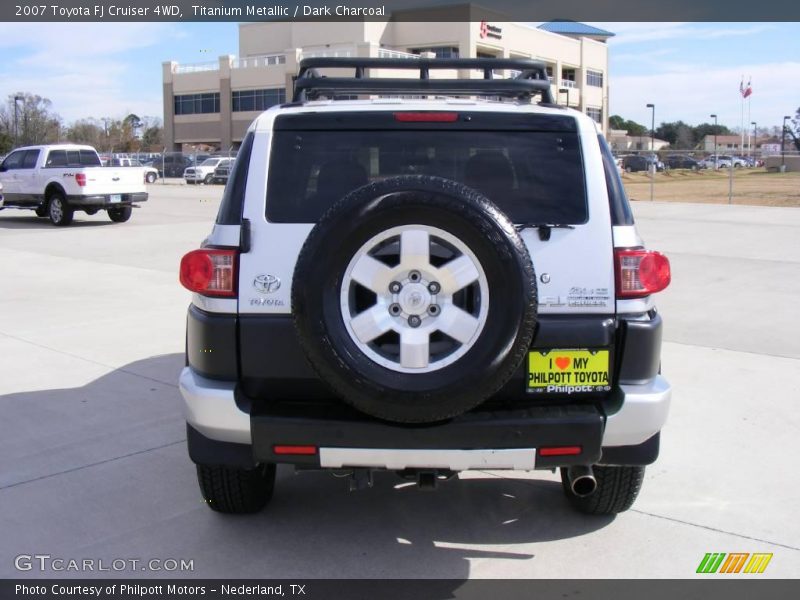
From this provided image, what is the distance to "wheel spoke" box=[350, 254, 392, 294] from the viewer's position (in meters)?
3.36

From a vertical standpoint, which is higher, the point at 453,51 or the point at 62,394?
the point at 453,51

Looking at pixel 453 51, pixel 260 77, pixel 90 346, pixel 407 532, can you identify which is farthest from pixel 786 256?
pixel 260 77

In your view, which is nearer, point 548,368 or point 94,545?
point 548,368

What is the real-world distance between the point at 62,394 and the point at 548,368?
4280 mm

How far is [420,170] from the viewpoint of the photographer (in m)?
3.86

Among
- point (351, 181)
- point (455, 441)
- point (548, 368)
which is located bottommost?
point (455, 441)

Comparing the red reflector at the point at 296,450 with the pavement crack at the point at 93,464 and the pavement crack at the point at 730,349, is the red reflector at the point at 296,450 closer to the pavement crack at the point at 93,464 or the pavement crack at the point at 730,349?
the pavement crack at the point at 93,464

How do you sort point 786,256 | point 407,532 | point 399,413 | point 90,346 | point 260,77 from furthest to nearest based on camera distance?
point 260,77, point 786,256, point 90,346, point 407,532, point 399,413

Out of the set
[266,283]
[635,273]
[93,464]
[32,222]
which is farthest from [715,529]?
[32,222]

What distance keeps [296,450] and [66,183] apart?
60.5 ft

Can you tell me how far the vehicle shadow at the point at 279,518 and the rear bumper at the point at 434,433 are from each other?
587 mm

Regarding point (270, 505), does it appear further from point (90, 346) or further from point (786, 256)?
point (786, 256)

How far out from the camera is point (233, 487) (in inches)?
165
